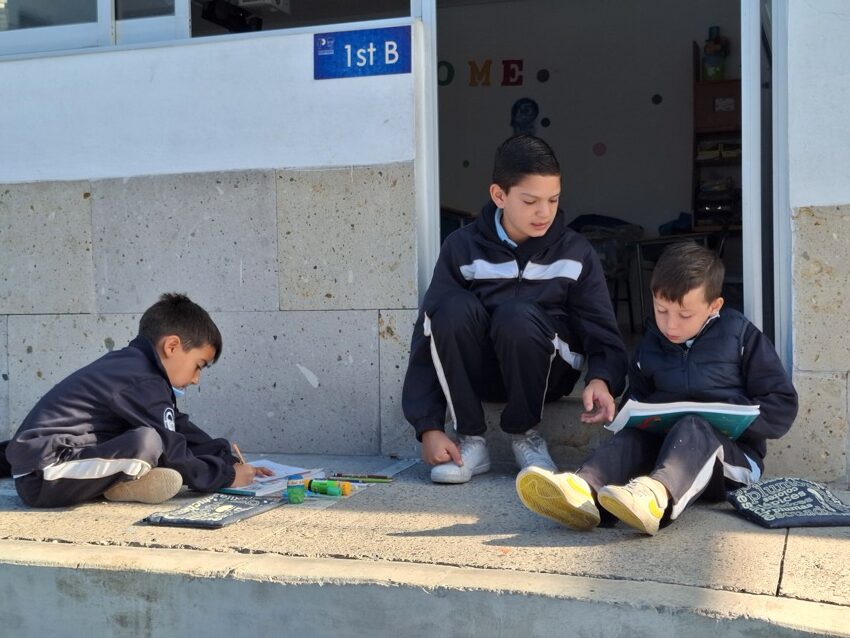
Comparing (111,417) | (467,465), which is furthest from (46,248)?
(467,465)

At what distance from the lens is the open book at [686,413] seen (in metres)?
3.06

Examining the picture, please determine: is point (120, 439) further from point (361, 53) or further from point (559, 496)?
point (361, 53)

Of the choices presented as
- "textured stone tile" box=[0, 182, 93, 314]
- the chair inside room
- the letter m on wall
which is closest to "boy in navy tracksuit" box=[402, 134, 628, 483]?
"textured stone tile" box=[0, 182, 93, 314]

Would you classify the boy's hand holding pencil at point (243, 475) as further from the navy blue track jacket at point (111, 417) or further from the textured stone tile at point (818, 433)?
the textured stone tile at point (818, 433)

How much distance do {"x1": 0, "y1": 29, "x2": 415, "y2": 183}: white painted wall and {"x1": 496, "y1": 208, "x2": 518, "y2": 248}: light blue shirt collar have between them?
0.51 meters

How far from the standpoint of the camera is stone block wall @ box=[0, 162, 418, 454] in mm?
4129

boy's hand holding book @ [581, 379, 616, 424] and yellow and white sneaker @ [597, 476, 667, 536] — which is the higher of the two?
boy's hand holding book @ [581, 379, 616, 424]

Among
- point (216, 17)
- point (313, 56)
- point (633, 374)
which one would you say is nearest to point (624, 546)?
point (633, 374)

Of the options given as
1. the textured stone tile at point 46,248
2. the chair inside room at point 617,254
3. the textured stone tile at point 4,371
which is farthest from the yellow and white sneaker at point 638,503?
the chair inside room at point 617,254

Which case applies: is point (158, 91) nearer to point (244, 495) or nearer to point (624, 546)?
point (244, 495)

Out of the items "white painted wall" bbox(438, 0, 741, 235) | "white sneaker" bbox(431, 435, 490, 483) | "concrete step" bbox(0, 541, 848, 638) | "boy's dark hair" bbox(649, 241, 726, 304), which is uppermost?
"white painted wall" bbox(438, 0, 741, 235)

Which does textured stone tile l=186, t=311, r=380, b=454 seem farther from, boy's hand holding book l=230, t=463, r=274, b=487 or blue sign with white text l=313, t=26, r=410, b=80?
blue sign with white text l=313, t=26, r=410, b=80

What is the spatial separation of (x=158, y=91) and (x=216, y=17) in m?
1.31

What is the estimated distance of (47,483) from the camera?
3262mm
